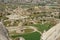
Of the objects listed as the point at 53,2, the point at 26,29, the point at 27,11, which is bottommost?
the point at 53,2

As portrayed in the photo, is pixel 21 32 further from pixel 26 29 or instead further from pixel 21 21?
pixel 21 21

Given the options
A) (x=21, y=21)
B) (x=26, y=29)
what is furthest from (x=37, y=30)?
(x=21, y=21)

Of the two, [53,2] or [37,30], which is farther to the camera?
[53,2]

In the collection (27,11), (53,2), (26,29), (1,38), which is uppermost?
(1,38)

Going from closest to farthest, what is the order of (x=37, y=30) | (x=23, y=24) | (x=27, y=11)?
(x=37, y=30) < (x=23, y=24) < (x=27, y=11)

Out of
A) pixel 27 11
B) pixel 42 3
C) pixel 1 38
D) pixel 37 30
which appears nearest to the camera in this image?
pixel 1 38

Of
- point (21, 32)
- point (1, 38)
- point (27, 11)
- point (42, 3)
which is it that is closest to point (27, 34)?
point (21, 32)

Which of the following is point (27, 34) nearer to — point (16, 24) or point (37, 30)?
point (37, 30)

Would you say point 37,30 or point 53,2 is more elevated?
point 37,30

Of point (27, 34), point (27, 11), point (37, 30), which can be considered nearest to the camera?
point (27, 34)
